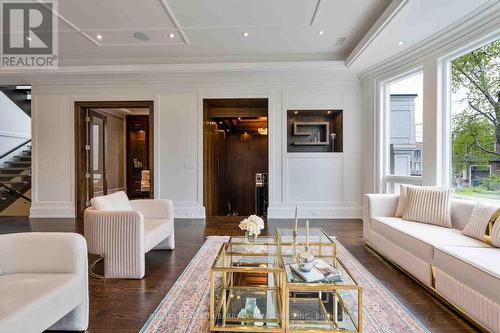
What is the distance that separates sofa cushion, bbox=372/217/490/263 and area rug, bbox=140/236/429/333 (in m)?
0.49

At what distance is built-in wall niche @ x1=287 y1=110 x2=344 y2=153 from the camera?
5422mm

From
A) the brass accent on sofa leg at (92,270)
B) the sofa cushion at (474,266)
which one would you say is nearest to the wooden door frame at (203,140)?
the brass accent on sofa leg at (92,270)

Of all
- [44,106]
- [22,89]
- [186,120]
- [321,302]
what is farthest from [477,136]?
[22,89]

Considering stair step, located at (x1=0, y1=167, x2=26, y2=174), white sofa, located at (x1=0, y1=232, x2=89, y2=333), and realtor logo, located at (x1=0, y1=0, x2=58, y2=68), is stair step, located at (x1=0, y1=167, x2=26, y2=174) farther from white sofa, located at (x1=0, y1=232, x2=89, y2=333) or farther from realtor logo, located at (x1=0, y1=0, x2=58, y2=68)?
white sofa, located at (x1=0, y1=232, x2=89, y2=333)

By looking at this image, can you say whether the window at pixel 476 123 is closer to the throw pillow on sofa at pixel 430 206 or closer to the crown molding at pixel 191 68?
the throw pillow on sofa at pixel 430 206

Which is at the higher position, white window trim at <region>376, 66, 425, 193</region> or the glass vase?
white window trim at <region>376, 66, 425, 193</region>

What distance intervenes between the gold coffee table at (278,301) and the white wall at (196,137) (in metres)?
3.03

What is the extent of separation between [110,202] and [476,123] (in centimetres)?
445

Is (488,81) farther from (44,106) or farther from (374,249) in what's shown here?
(44,106)

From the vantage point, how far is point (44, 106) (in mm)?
5383

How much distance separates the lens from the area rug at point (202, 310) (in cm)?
182

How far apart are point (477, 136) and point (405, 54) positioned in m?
1.69

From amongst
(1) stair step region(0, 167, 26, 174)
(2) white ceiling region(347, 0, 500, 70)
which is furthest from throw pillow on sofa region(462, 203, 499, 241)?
(1) stair step region(0, 167, 26, 174)

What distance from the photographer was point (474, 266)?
72.1 inches
